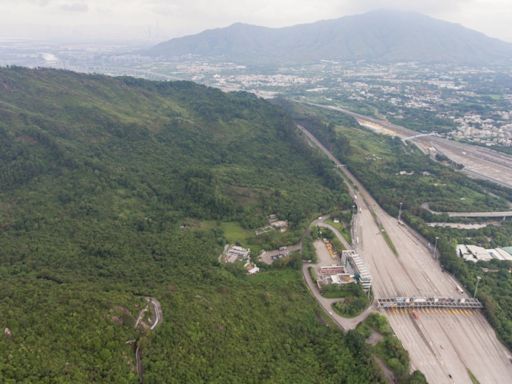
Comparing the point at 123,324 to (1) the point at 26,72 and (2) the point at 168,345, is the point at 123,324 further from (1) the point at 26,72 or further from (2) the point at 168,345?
(1) the point at 26,72

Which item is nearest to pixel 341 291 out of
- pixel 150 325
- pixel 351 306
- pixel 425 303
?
pixel 351 306

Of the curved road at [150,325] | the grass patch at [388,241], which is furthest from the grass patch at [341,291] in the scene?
the curved road at [150,325]

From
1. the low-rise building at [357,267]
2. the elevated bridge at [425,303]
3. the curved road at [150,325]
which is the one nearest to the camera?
the curved road at [150,325]

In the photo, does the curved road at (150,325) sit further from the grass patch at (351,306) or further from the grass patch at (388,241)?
the grass patch at (388,241)

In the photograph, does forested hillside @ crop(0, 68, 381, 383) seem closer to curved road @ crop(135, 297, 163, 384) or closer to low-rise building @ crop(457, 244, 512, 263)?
curved road @ crop(135, 297, 163, 384)

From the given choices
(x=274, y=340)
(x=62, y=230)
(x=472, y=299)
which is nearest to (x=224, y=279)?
(x=274, y=340)
